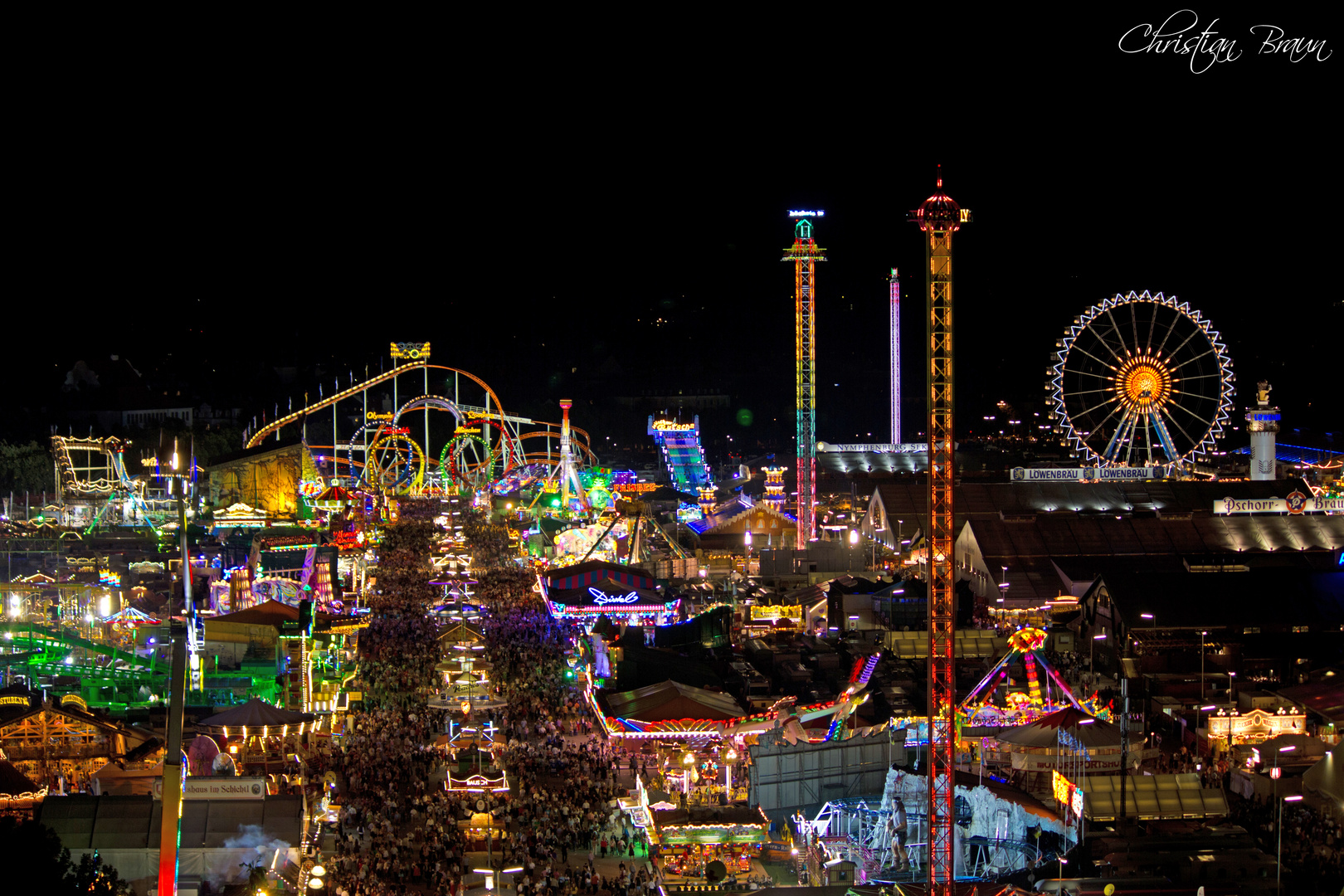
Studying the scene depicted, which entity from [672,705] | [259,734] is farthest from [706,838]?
[259,734]

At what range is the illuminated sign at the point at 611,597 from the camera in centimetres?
3081

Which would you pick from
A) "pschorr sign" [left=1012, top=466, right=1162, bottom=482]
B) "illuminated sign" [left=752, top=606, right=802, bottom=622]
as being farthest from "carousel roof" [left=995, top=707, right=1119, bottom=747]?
"pschorr sign" [left=1012, top=466, right=1162, bottom=482]

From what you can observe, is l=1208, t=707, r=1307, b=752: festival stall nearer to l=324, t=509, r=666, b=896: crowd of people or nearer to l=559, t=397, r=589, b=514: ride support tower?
l=324, t=509, r=666, b=896: crowd of people

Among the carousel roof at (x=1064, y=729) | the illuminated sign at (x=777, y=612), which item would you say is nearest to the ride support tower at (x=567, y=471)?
the illuminated sign at (x=777, y=612)

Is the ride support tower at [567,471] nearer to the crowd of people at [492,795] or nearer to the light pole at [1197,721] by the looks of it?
the crowd of people at [492,795]

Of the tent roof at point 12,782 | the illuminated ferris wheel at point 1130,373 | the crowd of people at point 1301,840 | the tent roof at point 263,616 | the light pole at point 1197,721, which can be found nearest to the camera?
the crowd of people at point 1301,840

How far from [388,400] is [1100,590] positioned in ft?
244

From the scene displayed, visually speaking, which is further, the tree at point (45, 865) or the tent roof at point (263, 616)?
the tent roof at point (263, 616)

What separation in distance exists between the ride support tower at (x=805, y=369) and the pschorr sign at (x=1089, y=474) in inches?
257

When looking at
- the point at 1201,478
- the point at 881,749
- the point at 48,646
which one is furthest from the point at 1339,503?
the point at 48,646

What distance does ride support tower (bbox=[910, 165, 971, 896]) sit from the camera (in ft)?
46.8

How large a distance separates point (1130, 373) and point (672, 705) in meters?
26.7

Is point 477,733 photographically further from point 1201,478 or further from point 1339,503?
point 1201,478

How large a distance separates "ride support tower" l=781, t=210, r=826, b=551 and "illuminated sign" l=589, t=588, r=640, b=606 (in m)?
10.8
